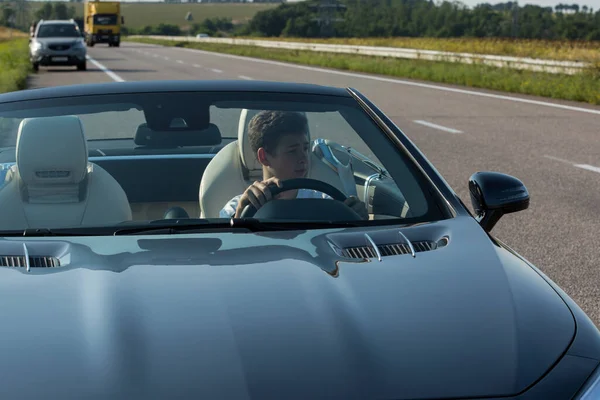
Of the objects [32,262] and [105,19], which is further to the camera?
[105,19]

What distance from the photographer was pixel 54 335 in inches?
95.4

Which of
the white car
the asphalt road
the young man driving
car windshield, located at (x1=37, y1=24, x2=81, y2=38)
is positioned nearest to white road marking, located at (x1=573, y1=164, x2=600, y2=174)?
the asphalt road

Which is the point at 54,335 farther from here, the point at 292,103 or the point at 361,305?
the point at 292,103

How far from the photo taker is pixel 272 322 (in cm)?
249

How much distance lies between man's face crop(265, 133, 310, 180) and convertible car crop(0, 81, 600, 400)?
0.20ft

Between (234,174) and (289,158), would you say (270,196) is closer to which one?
(289,158)

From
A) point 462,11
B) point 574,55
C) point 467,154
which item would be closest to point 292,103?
point 467,154

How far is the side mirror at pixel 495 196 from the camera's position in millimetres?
3492

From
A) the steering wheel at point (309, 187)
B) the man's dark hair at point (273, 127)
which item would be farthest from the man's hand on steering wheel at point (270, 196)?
the man's dark hair at point (273, 127)

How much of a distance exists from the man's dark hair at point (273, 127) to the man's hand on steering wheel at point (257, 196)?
0.15 metres

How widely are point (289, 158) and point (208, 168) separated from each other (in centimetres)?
44

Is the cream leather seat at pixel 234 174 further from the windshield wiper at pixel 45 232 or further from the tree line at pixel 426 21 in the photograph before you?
the tree line at pixel 426 21

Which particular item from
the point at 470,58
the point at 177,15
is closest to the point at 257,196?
the point at 470,58

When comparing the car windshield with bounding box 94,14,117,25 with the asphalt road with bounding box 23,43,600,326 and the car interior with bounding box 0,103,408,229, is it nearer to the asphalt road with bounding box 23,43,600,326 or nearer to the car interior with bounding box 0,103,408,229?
the asphalt road with bounding box 23,43,600,326
